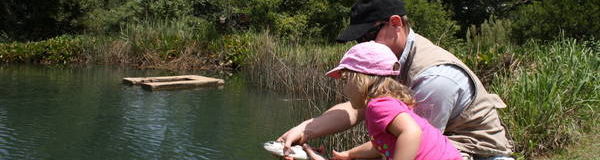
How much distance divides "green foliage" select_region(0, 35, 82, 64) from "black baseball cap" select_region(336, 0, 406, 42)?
15.4 meters

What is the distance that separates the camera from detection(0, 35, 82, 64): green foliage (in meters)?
16.5

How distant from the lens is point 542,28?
9.78m

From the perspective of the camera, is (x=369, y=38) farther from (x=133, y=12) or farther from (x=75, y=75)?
(x=133, y=12)

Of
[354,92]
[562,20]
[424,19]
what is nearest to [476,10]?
[424,19]

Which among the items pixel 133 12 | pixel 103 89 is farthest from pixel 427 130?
pixel 133 12

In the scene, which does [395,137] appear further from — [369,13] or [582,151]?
[582,151]

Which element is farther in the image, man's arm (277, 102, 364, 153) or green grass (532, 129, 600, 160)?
green grass (532, 129, 600, 160)

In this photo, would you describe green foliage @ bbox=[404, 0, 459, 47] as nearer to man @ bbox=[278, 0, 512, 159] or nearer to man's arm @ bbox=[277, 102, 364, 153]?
man's arm @ bbox=[277, 102, 364, 153]

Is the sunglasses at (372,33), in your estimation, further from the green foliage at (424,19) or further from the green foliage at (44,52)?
the green foliage at (44,52)

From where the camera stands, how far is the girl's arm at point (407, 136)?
2072 mm

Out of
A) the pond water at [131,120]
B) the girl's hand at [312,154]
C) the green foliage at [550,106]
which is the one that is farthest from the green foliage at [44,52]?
the girl's hand at [312,154]

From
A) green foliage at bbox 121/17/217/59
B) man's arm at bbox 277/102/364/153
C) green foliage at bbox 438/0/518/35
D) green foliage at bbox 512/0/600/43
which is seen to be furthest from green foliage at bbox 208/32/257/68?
man's arm at bbox 277/102/364/153

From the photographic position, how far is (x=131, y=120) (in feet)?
26.6

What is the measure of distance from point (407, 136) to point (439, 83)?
0.19 meters
